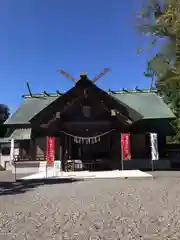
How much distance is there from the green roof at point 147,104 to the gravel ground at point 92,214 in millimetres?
10528

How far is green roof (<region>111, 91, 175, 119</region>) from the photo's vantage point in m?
18.5

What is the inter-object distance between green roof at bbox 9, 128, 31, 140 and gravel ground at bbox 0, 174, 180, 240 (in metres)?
11.0

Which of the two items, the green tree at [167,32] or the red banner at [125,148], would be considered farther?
the red banner at [125,148]

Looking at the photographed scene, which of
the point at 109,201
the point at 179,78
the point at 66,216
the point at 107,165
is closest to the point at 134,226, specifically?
the point at 66,216

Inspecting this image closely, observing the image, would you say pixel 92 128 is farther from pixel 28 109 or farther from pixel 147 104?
pixel 28 109

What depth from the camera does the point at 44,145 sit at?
1875 cm

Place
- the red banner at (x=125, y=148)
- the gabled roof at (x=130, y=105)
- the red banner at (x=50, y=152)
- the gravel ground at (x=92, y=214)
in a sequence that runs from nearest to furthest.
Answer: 1. the gravel ground at (x=92, y=214)
2. the red banner at (x=50, y=152)
3. the red banner at (x=125, y=148)
4. the gabled roof at (x=130, y=105)

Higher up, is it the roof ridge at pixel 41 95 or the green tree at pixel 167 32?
the roof ridge at pixel 41 95

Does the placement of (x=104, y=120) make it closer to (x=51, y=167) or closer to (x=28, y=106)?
(x=51, y=167)

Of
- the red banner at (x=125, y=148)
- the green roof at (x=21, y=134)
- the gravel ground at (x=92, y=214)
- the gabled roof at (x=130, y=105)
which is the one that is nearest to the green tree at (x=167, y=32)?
the gravel ground at (x=92, y=214)

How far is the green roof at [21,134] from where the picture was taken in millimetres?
19266

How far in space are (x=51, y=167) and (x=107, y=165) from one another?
4101mm

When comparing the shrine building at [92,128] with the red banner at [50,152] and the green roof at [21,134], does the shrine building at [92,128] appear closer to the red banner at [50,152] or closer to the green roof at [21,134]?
the red banner at [50,152]

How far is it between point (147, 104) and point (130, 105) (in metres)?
1.54
